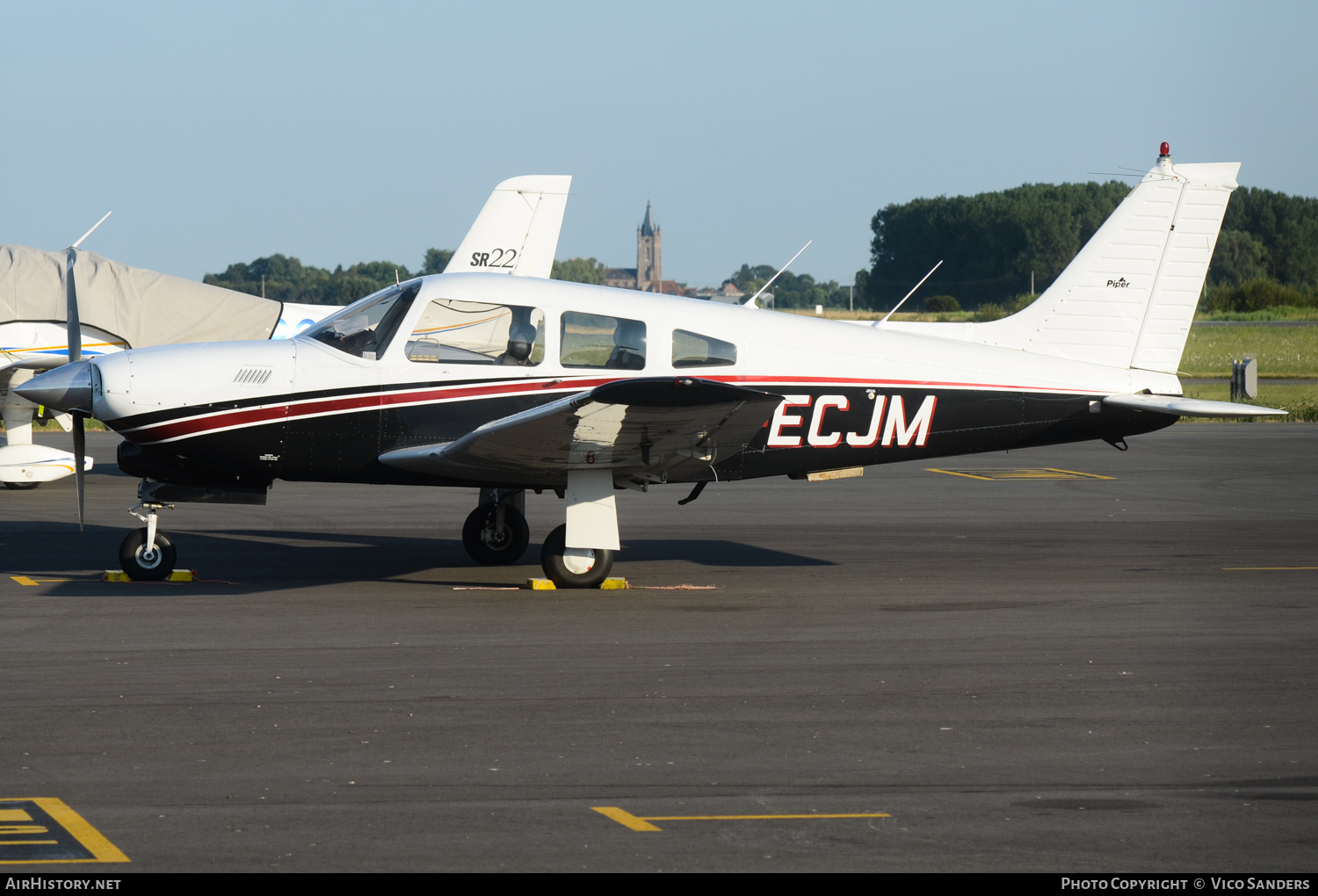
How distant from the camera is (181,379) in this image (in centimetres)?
958

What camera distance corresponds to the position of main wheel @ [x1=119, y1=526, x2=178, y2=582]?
33.4 feet

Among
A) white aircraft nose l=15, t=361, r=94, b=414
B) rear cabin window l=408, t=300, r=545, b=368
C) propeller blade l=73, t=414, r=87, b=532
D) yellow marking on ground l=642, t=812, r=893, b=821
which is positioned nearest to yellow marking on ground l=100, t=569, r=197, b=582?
propeller blade l=73, t=414, r=87, b=532

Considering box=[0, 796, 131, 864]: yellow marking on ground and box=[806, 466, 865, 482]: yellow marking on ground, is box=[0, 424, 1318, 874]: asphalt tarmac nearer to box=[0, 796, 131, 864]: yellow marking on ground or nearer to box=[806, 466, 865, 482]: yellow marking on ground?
box=[0, 796, 131, 864]: yellow marking on ground

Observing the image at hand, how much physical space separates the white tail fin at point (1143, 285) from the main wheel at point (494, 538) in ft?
14.2

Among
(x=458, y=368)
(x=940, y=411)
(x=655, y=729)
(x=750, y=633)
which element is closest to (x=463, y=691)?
(x=655, y=729)

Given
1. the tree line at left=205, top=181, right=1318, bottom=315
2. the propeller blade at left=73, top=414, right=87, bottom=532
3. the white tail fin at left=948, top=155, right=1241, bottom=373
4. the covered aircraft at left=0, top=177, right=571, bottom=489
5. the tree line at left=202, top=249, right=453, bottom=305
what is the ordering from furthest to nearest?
the tree line at left=205, top=181, right=1318, bottom=315, the tree line at left=202, top=249, right=453, bottom=305, the covered aircraft at left=0, top=177, right=571, bottom=489, the white tail fin at left=948, top=155, right=1241, bottom=373, the propeller blade at left=73, top=414, right=87, bottom=532

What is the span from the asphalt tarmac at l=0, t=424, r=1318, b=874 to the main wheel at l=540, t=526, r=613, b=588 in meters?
0.22

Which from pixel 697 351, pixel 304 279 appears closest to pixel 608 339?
pixel 697 351

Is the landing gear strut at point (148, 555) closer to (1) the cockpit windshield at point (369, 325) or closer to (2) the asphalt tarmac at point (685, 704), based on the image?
(2) the asphalt tarmac at point (685, 704)

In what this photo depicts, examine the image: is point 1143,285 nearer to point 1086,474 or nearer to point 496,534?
point 496,534

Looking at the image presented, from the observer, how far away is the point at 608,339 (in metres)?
10.0

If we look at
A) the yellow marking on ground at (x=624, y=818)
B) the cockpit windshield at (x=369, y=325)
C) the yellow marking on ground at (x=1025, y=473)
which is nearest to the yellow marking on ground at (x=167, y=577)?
the cockpit windshield at (x=369, y=325)

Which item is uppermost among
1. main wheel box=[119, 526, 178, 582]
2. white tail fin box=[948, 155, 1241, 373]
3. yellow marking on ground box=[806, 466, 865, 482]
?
white tail fin box=[948, 155, 1241, 373]

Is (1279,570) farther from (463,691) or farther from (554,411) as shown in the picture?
(463,691)
